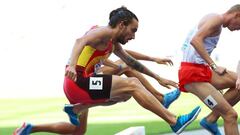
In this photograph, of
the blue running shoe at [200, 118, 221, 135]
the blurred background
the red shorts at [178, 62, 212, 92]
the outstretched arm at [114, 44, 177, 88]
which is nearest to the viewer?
the red shorts at [178, 62, 212, 92]

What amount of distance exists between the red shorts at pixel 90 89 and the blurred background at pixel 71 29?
1678 centimetres

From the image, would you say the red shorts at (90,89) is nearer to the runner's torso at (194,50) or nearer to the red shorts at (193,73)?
the red shorts at (193,73)

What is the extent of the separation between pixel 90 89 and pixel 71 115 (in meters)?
0.67

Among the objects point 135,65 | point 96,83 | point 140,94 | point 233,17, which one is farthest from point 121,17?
point 233,17

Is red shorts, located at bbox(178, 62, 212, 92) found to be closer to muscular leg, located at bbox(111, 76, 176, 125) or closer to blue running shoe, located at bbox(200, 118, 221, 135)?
blue running shoe, located at bbox(200, 118, 221, 135)

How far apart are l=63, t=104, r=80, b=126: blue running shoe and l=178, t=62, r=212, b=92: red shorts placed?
130 cm

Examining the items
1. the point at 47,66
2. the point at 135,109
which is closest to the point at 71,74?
the point at 135,109

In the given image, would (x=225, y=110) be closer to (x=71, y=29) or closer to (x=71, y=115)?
(x=71, y=115)

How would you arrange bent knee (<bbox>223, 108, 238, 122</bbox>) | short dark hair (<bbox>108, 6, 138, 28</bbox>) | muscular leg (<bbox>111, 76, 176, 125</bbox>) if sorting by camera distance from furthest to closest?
bent knee (<bbox>223, 108, 238, 122</bbox>) < short dark hair (<bbox>108, 6, 138, 28</bbox>) < muscular leg (<bbox>111, 76, 176, 125</bbox>)

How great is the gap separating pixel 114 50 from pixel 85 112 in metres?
0.80

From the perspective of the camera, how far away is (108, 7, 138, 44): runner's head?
6355mm

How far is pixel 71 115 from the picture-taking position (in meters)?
6.77

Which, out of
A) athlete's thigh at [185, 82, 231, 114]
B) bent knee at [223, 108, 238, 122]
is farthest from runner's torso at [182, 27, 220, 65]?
bent knee at [223, 108, 238, 122]

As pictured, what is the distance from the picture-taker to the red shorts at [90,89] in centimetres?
617
